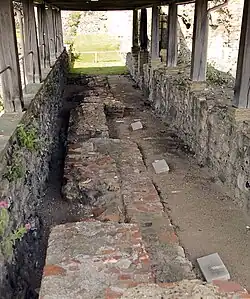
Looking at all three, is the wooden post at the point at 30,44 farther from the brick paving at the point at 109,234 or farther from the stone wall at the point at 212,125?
the stone wall at the point at 212,125

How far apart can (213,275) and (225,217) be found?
130 centimetres

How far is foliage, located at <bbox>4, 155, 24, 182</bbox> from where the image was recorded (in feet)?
12.2

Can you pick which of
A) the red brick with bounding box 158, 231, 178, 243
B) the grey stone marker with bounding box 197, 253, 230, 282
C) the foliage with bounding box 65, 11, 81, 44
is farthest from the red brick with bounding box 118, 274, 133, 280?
the foliage with bounding box 65, 11, 81, 44

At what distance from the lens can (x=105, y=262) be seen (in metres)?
2.85

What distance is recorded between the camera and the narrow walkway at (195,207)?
4.27 m

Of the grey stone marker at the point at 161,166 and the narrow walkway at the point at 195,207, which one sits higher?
the grey stone marker at the point at 161,166

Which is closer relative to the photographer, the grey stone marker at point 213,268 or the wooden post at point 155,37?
the grey stone marker at point 213,268

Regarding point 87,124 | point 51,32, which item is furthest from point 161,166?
point 51,32

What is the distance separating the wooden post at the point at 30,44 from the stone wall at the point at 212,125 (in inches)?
115

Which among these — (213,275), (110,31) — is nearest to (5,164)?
(213,275)

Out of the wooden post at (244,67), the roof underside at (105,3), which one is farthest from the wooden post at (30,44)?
the wooden post at (244,67)

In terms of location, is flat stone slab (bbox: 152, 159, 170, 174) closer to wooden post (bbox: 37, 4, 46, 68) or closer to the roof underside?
the roof underside

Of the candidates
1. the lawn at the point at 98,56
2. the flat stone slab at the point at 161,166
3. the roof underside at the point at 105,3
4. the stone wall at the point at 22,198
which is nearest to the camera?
the stone wall at the point at 22,198

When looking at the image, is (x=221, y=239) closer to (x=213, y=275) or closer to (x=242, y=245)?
(x=242, y=245)
